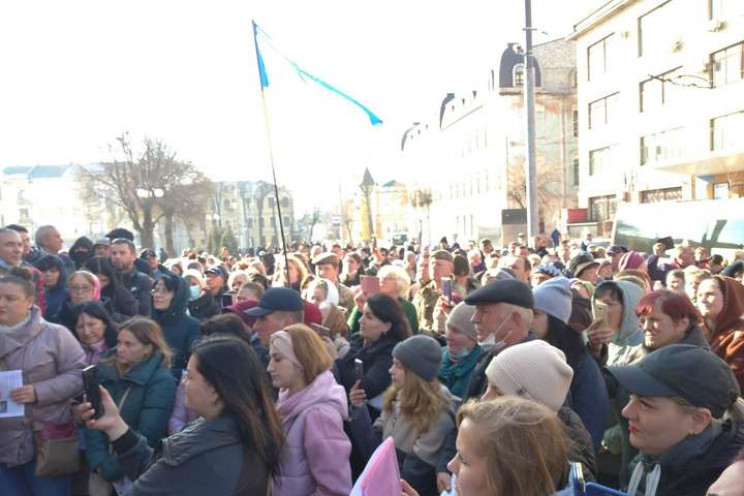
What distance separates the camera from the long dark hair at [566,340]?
3825 millimetres

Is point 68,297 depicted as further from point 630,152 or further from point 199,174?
point 199,174

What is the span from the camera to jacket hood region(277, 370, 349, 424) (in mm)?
3469

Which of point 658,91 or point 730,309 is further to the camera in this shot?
point 658,91

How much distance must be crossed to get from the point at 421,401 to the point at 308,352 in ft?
2.63

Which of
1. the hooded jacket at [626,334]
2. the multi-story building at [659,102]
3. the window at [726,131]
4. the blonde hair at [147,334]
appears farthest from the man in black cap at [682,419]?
the window at [726,131]

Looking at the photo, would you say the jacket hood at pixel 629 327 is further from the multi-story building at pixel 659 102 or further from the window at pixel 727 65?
the window at pixel 727 65

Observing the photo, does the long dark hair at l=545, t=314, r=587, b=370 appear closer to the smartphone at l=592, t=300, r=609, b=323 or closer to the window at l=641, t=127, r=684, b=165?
the smartphone at l=592, t=300, r=609, b=323

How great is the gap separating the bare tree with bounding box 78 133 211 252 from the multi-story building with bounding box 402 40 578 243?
2235 cm

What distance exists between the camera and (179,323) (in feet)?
20.1

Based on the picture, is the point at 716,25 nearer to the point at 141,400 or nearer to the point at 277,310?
the point at 277,310

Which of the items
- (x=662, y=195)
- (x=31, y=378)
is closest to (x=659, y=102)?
(x=662, y=195)

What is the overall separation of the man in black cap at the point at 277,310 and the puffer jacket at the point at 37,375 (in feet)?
4.34

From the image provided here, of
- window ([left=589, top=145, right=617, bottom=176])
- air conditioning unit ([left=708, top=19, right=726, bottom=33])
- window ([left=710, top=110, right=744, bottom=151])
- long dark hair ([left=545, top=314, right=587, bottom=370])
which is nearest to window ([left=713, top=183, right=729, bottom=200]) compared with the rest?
window ([left=710, top=110, right=744, bottom=151])

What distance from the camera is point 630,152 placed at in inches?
1412
